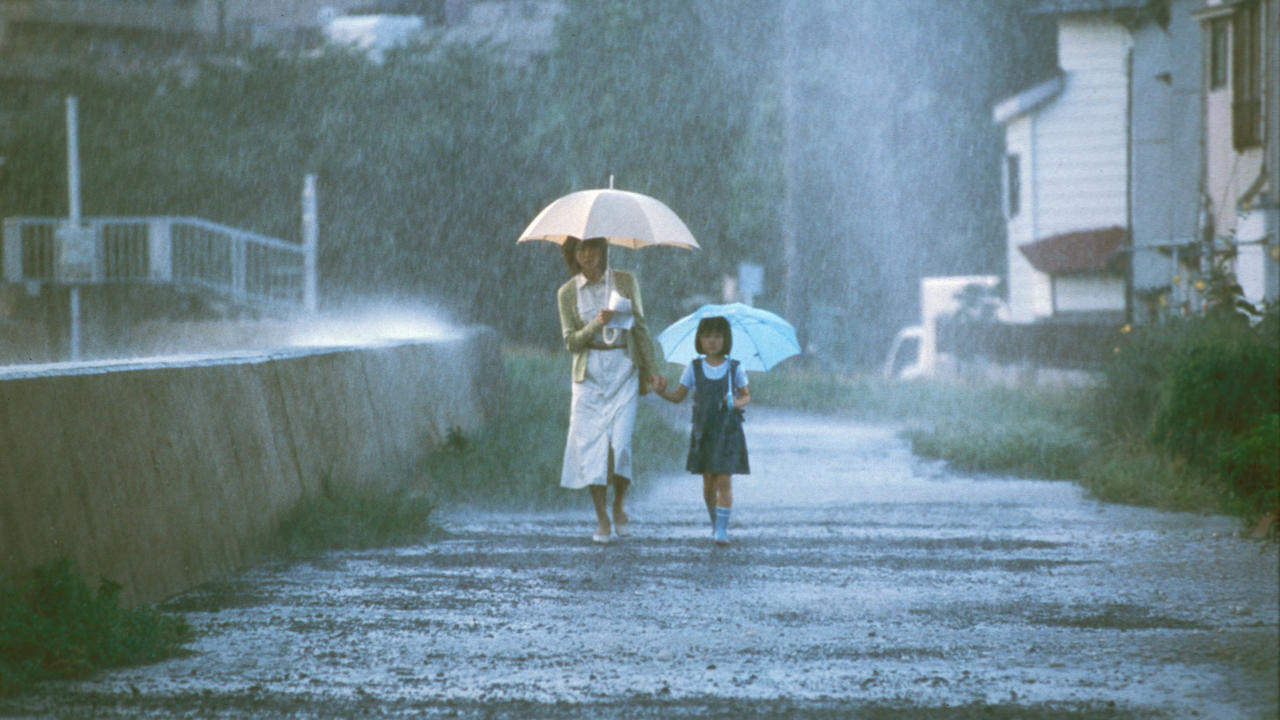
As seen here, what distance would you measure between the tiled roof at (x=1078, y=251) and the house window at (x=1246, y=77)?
12.4 meters

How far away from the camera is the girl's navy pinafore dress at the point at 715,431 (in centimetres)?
1051

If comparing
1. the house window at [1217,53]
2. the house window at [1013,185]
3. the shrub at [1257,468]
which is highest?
the house window at [1217,53]

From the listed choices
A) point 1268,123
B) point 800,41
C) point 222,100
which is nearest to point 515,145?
point 222,100

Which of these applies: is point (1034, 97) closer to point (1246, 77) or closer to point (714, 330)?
point (1246, 77)

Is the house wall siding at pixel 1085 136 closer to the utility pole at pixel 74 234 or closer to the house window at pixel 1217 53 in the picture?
the house window at pixel 1217 53

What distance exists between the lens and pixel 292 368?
10.5 meters

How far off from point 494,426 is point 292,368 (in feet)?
24.0

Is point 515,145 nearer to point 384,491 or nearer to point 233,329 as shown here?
point 233,329

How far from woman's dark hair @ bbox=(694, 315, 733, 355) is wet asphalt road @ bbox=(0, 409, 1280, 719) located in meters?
1.20

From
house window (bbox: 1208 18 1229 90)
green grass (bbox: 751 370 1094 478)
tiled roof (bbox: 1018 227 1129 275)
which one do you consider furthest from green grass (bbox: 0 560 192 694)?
tiled roof (bbox: 1018 227 1129 275)

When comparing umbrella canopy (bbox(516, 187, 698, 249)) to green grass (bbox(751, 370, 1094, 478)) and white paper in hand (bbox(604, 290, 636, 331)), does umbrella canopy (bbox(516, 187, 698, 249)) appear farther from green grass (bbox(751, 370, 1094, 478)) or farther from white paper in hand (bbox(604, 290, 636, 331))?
green grass (bbox(751, 370, 1094, 478))

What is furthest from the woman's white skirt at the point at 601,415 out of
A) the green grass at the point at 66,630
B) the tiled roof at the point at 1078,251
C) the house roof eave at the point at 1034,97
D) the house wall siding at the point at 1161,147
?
the house roof eave at the point at 1034,97

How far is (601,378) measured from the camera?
34.8ft

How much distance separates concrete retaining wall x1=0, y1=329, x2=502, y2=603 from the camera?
6.93 meters
